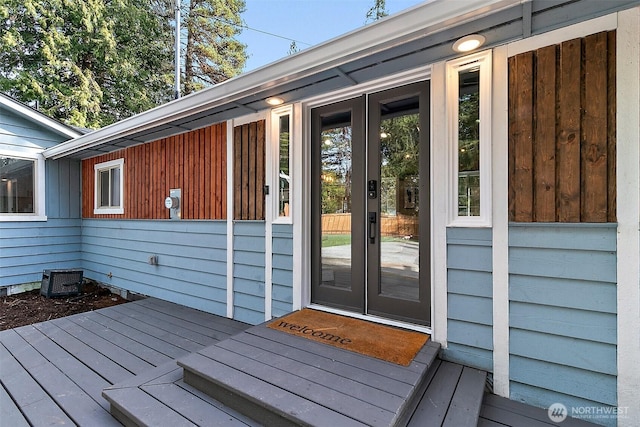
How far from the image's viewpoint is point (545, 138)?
183cm

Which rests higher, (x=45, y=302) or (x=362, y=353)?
(x=362, y=353)

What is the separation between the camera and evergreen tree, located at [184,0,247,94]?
11398 mm

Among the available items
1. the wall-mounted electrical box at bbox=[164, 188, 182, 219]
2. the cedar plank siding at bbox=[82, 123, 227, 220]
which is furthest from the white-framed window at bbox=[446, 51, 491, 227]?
the wall-mounted electrical box at bbox=[164, 188, 182, 219]

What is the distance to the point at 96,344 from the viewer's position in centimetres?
284

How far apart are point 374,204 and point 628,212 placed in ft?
4.96

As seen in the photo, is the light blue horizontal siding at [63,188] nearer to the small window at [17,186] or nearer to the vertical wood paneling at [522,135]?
the small window at [17,186]

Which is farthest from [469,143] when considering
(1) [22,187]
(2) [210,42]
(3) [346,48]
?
(2) [210,42]

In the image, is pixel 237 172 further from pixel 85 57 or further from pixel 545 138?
pixel 85 57

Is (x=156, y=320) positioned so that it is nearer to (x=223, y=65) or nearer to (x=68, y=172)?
(x=68, y=172)

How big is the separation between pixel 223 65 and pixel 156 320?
11.1 m

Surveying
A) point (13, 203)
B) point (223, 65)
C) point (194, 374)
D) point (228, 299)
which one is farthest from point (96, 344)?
point (223, 65)

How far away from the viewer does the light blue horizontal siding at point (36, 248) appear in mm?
4875

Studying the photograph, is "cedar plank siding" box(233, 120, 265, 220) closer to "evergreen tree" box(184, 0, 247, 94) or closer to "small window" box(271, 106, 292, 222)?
"small window" box(271, 106, 292, 222)

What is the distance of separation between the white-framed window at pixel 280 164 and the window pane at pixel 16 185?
492cm
